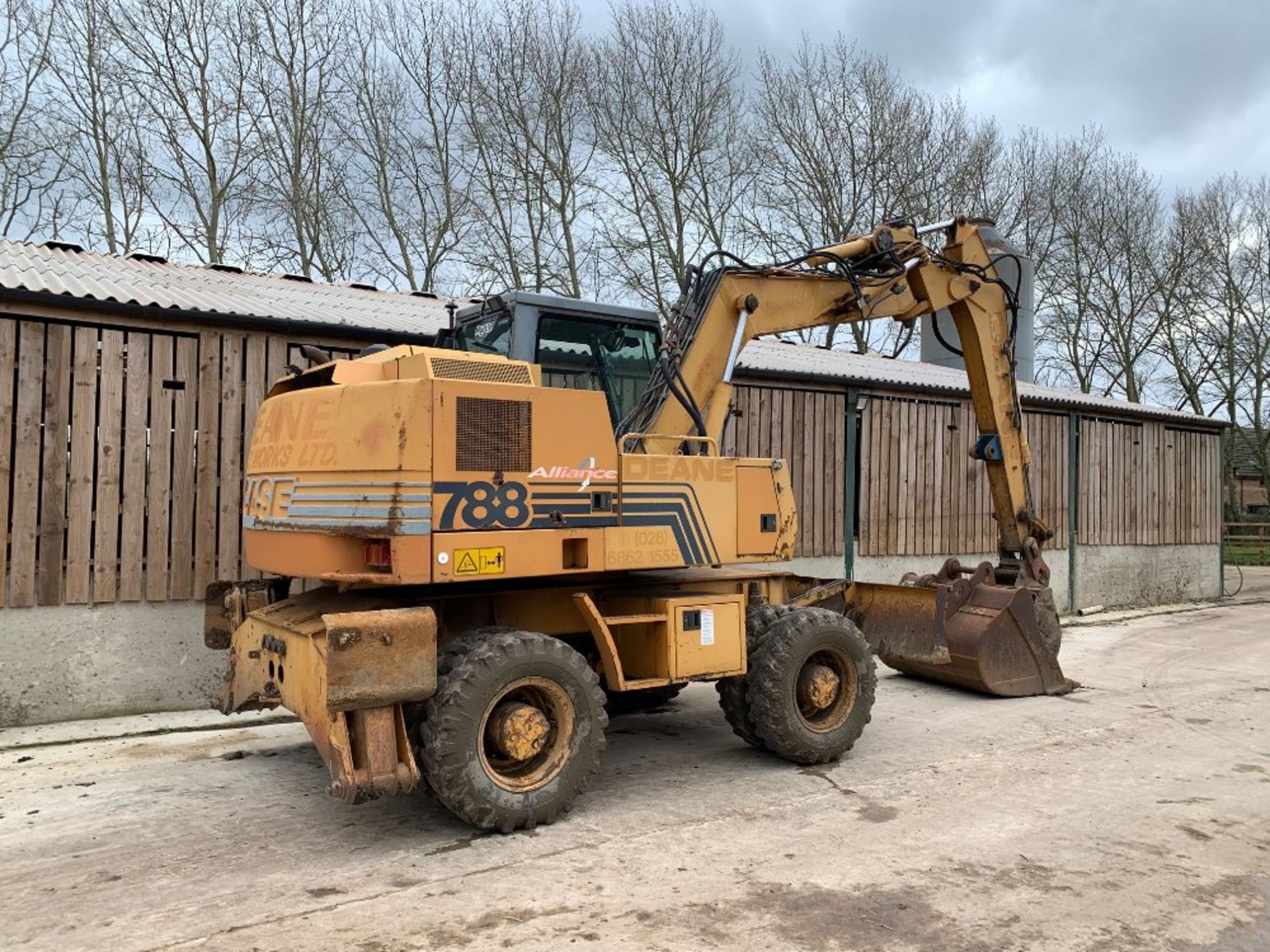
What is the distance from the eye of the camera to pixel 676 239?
79.2 feet

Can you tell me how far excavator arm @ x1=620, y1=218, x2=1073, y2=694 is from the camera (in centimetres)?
655

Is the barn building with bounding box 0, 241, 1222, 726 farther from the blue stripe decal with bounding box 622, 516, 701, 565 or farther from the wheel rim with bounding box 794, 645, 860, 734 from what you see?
the wheel rim with bounding box 794, 645, 860, 734

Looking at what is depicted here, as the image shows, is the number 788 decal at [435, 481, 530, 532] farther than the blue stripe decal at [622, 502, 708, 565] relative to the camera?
No

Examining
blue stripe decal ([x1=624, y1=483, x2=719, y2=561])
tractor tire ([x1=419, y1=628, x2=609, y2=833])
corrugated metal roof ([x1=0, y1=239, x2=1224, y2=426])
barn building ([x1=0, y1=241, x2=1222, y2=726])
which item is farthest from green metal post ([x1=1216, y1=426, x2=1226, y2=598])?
tractor tire ([x1=419, y1=628, x2=609, y2=833])

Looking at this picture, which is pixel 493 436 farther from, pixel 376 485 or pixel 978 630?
pixel 978 630

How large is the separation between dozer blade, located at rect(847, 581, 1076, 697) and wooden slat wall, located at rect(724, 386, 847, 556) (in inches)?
127

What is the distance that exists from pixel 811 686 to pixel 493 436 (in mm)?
2876

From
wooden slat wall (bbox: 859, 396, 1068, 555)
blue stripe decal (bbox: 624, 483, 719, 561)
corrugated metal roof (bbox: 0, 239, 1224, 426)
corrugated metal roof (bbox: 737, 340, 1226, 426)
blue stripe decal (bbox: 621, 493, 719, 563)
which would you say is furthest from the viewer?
wooden slat wall (bbox: 859, 396, 1068, 555)

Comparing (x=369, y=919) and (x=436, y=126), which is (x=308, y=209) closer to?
(x=436, y=126)

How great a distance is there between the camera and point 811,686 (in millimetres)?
6336

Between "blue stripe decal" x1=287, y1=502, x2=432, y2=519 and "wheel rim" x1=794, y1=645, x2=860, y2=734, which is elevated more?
"blue stripe decal" x1=287, y1=502, x2=432, y2=519

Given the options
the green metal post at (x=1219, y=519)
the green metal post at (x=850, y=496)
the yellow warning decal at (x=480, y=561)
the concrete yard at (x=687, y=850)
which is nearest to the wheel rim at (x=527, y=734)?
the concrete yard at (x=687, y=850)

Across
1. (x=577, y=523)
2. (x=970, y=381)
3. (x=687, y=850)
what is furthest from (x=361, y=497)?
(x=970, y=381)

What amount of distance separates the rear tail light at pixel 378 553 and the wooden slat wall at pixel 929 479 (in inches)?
338
